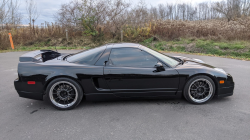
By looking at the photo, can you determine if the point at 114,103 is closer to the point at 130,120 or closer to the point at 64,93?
the point at 130,120

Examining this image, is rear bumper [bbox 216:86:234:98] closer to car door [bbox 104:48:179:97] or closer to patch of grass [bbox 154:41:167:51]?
car door [bbox 104:48:179:97]

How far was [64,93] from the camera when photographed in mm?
3359

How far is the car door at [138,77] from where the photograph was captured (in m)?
3.36

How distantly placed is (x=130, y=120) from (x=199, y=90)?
5.19ft

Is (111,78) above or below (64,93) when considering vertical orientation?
above

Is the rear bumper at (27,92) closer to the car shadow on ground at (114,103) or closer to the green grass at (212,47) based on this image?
the car shadow on ground at (114,103)

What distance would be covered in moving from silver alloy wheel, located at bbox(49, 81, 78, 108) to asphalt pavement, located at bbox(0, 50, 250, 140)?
6.4 inches

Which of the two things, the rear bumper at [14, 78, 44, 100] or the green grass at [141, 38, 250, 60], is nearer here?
the rear bumper at [14, 78, 44, 100]

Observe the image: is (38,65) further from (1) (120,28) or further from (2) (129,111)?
(1) (120,28)

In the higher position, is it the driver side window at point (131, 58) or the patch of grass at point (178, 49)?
the patch of grass at point (178, 49)

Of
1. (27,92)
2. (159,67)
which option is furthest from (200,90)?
(27,92)

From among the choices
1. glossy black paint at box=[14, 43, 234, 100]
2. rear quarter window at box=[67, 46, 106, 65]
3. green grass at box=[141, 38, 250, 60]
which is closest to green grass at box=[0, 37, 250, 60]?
green grass at box=[141, 38, 250, 60]

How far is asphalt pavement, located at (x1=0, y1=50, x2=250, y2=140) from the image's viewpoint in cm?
254

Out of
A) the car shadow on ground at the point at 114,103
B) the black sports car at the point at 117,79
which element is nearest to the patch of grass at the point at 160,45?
the car shadow on ground at the point at 114,103
